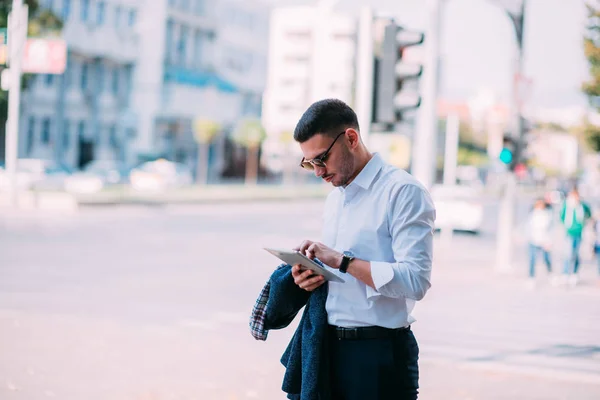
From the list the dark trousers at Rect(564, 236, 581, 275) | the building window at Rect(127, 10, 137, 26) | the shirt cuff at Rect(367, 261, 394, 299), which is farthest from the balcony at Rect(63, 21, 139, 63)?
the shirt cuff at Rect(367, 261, 394, 299)

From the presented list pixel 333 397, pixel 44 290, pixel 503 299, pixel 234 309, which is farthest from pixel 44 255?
pixel 333 397

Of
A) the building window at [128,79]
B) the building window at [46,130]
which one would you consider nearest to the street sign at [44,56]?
the building window at [46,130]

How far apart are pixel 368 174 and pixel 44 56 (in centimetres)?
3079

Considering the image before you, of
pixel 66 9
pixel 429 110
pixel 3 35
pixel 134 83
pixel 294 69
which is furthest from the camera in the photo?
pixel 294 69

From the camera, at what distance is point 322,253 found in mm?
3359

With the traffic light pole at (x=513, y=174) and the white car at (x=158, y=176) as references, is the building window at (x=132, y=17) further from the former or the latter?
the traffic light pole at (x=513, y=174)

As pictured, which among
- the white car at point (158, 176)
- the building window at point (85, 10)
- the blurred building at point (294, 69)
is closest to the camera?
the white car at point (158, 176)

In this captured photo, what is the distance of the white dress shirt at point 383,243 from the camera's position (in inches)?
130

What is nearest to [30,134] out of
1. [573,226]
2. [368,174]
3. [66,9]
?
[66,9]

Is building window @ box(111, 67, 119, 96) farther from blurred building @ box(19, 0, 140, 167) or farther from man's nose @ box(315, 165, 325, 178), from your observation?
man's nose @ box(315, 165, 325, 178)

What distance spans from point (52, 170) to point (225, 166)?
34558 millimetres

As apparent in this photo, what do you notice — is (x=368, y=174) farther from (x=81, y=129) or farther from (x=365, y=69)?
(x=81, y=129)

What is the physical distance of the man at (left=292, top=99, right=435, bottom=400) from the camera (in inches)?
131

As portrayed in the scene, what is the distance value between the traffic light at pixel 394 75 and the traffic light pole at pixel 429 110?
2.40 meters
